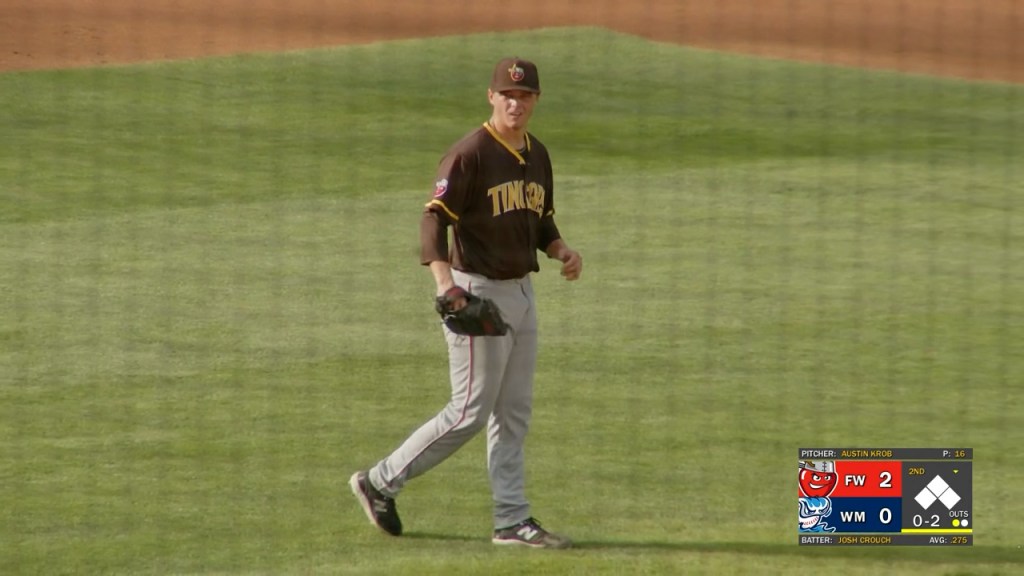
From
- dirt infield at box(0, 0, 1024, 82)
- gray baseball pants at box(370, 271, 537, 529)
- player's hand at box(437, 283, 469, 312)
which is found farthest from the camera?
dirt infield at box(0, 0, 1024, 82)

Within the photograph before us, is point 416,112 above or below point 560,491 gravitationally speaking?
above

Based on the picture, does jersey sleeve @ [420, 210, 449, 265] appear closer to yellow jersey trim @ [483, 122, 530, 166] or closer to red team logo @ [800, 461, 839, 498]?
yellow jersey trim @ [483, 122, 530, 166]

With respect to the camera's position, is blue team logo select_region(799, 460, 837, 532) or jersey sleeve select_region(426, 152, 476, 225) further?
blue team logo select_region(799, 460, 837, 532)

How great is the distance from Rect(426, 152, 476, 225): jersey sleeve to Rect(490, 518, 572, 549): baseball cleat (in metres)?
1.18

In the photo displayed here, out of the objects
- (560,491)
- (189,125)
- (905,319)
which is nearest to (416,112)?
(189,125)

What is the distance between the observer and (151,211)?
12.7m

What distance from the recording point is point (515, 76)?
6.02 metres

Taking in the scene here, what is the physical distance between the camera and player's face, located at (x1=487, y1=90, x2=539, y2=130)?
6090 mm

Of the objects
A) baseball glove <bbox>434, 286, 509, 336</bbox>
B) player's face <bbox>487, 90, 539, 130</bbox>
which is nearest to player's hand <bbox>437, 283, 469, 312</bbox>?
baseball glove <bbox>434, 286, 509, 336</bbox>

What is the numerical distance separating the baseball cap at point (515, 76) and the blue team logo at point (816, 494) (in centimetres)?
186

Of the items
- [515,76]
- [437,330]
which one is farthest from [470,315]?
[437,330]

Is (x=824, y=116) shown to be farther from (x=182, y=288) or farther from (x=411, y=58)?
(x=182, y=288)

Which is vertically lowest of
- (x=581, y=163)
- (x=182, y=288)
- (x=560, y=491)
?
(x=560, y=491)

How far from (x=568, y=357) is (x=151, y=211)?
4.70 meters
